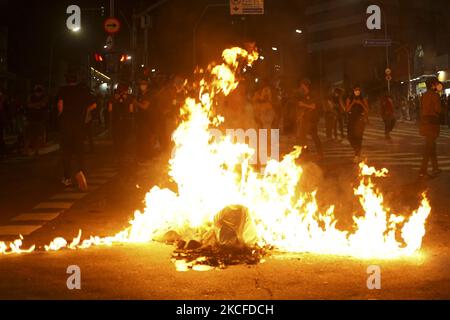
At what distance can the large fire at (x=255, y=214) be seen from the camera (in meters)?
6.80

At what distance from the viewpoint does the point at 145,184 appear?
41.5ft

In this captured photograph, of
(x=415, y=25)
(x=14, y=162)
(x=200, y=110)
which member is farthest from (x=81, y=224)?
(x=415, y=25)

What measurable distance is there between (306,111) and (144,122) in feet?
13.0

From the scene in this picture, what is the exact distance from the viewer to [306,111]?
52.6 ft

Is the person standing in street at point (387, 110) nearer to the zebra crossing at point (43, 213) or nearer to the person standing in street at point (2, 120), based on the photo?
the person standing in street at point (2, 120)

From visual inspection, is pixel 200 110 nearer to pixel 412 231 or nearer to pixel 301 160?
pixel 412 231

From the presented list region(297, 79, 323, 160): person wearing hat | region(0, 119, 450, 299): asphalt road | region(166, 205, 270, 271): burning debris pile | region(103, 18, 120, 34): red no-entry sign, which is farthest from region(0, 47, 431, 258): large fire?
region(103, 18, 120, 34): red no-entry sign

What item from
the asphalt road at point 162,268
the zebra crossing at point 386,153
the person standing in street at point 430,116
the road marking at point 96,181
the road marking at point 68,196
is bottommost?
the asphalt road at point 162,268

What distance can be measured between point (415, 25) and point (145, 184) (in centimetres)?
5694

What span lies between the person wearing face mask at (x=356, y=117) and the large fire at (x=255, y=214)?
7511 mm

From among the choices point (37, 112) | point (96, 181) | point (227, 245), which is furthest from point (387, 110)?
point (227, 245)

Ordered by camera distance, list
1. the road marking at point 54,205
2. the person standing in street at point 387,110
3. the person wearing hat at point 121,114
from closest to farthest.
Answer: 1. the road marking at point 54,205
2. the person wearing hat at point 121,114
3. the person standing in street at point 387,110

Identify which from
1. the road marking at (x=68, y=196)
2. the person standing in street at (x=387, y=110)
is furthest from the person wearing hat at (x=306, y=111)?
the person standing in street at (x=387, y=110)

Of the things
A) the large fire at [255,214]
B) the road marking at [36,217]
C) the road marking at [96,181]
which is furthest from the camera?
the road marking at [96,181]
